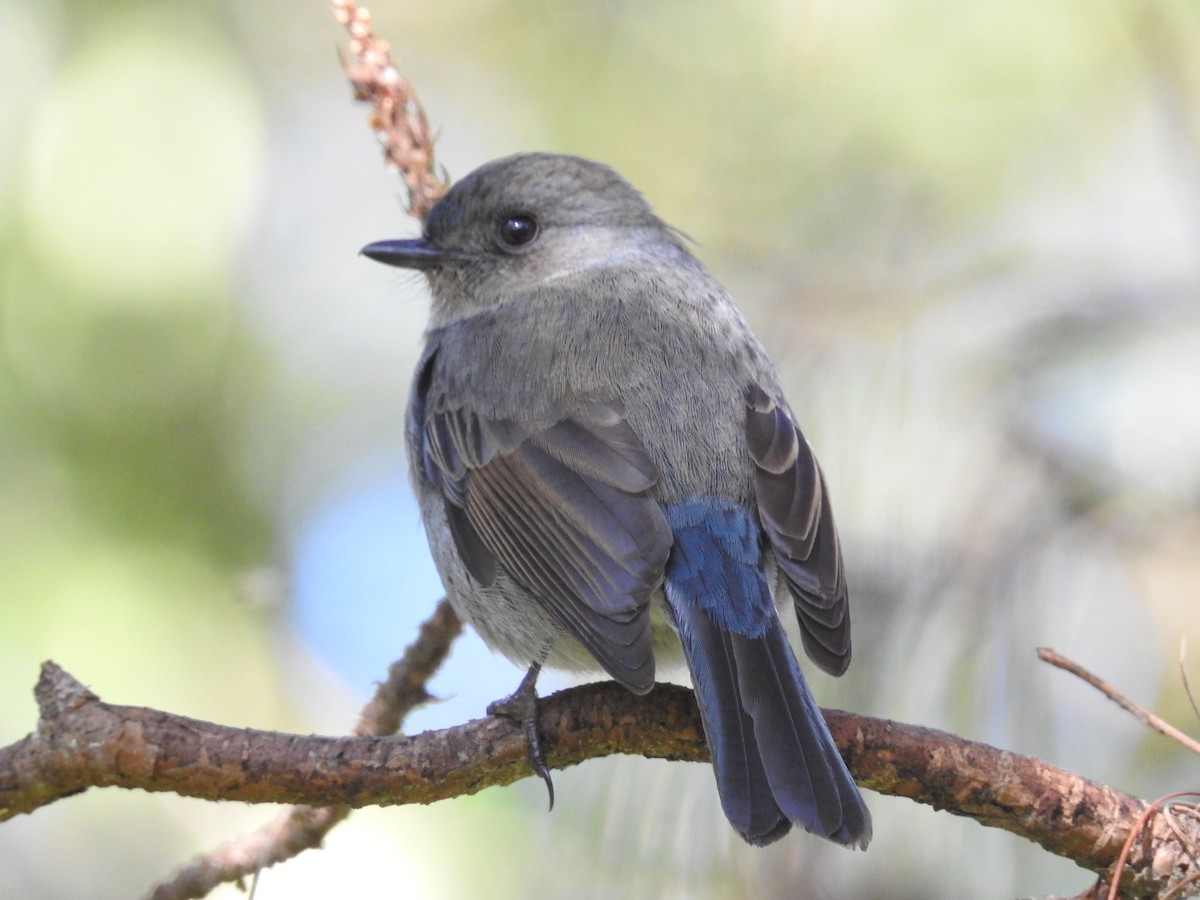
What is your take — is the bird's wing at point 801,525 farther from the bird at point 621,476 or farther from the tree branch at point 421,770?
the tree branch at point 421,770

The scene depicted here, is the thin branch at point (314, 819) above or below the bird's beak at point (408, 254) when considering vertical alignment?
below

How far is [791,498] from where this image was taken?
344cm

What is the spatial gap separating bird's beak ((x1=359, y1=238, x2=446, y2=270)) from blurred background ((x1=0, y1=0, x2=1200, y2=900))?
26cm

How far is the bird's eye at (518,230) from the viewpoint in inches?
180

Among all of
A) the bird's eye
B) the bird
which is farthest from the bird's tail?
the bird's eye

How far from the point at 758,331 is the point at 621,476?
0.80m

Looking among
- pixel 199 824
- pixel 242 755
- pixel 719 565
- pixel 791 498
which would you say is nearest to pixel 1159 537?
pixel 791 498

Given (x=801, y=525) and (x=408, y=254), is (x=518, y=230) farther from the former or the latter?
(x=801, y=525)

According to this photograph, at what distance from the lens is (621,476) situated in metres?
3.42

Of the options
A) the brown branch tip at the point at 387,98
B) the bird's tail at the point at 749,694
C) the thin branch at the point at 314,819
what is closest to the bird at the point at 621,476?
the bird's tail at the point at 749,694

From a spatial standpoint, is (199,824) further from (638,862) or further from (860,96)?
(860,96)

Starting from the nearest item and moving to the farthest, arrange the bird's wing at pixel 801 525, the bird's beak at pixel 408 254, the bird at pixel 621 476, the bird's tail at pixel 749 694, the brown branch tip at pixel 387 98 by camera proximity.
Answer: the bird's tail at pixel 749 694 < the bird at pixel 621 476 < the bird's wing at pixel 801 525 < the brown branch tip at pixel 387 98 < the bird's beak at pixel 408 254

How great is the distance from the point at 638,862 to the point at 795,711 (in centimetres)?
73

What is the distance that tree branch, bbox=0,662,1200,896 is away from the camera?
253cm
